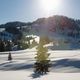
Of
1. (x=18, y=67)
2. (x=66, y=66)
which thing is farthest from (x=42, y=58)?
(x=18, y=67)

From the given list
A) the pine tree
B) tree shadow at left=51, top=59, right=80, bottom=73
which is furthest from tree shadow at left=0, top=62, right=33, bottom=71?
the pine tree

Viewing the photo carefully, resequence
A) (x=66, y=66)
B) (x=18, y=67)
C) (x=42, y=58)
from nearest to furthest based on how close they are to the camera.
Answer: (x=42, y=58) < (x=66, y=66) < (x=18, y=67)

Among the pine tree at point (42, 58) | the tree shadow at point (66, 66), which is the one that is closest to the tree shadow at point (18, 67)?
the tree shadow at point (66, 66)

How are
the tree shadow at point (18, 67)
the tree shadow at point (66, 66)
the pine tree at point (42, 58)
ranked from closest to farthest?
1. the pine tree at point (42, 58)
2. the tree shadow at point (66, 66)
3. the tree shadow at point (18, 67)

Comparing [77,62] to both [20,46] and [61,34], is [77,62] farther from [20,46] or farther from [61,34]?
[61,34]

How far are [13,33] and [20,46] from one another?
161ft

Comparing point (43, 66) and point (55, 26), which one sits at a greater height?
point (55, 26)

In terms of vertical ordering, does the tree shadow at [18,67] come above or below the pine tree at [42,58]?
below

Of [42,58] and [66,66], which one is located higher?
[42,58]

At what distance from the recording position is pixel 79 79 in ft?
54.5

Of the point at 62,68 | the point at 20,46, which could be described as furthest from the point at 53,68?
the point at 20,46

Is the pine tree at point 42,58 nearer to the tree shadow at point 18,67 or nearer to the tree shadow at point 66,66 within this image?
the tree shadow at point 66,66

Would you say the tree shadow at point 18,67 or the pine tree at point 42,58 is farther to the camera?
the tree shadow at point 18,67

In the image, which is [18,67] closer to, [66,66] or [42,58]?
[66,66]
